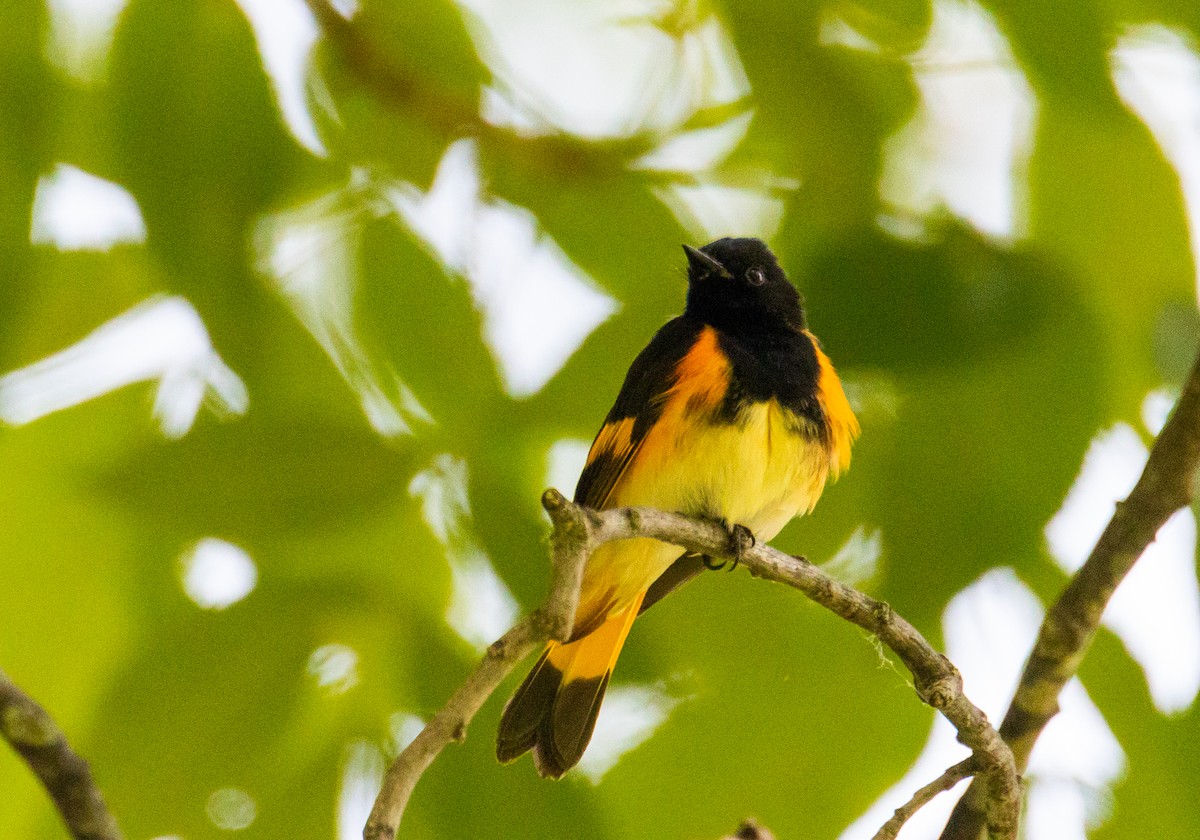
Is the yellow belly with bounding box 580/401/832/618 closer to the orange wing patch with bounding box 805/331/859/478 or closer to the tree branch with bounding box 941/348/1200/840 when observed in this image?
the orange wing patch with bounding box 805/331/859/478

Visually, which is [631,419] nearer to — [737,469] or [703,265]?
[737,469]

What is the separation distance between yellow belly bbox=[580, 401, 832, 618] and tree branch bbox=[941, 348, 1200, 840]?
30.9 inches

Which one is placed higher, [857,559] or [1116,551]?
[1116,551]

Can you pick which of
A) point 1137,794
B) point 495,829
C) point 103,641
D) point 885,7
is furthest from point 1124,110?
point 103,641

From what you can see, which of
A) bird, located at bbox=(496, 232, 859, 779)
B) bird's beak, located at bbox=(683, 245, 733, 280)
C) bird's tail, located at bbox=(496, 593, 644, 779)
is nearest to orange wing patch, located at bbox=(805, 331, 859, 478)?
bird, located at bbox=(496, 232, 859, 779)

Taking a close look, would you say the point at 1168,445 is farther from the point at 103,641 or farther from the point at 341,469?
the point at 103,641

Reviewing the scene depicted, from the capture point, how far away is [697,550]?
2805 millimetres

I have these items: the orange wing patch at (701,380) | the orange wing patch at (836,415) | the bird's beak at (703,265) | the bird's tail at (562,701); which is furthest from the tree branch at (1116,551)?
the bird's beak at (703,265)

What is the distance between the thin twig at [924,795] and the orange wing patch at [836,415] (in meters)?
0.91

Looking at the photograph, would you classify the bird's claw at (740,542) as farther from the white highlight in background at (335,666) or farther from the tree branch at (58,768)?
the tree branch at (58,768)

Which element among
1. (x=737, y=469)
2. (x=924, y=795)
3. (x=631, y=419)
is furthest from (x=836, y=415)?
(x=924, y=795)

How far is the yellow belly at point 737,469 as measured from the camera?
10.8ft

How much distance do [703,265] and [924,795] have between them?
1.70 metres

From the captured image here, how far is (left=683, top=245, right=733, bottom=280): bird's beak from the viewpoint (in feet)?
11.0
